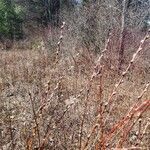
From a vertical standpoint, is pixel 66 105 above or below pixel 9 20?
above

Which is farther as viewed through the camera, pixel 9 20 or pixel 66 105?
pixel 9 20

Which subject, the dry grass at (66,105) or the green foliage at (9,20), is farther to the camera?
the green foliage at (9,20)

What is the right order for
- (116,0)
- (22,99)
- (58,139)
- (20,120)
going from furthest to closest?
(116,0), (22,99), (20,120), (58,139)

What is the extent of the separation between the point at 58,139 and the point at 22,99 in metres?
2.88

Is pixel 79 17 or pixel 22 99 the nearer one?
pixel 22 99

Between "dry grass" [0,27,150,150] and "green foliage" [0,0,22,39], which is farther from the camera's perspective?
"green foliage" [0,0,22,39]

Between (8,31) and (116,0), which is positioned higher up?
(116,0)

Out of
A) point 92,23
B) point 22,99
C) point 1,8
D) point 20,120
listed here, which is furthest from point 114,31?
point 1,8

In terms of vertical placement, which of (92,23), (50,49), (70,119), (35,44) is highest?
(70,119)

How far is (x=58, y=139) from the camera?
12.3ft

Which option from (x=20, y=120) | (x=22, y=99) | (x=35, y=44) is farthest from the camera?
(x=35, y=44)

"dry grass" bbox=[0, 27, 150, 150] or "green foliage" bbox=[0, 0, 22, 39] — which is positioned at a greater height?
"dry grass" bbox=[0, 27, 150, 150]

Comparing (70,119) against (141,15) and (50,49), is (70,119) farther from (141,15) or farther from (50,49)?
(50,49)

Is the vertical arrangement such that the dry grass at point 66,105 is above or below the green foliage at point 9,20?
above
